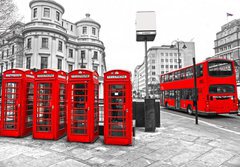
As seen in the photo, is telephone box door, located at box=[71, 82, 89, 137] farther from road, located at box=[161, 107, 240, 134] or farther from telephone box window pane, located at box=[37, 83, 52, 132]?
road, located at box=[161, 107, 240, 134]

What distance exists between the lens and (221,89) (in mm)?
Result: 12211

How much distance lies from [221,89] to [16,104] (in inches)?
520

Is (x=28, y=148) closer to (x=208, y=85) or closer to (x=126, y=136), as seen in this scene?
(x=126, y=136)

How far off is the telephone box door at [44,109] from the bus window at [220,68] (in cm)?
1119

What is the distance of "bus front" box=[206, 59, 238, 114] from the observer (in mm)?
12062

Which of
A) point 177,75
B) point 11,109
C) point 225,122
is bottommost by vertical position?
point 225,122

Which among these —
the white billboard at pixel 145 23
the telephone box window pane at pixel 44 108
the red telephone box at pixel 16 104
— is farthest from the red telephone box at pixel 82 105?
the white billboard at pixel 145 23

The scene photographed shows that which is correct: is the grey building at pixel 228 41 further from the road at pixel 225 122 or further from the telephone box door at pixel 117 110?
the telephone box door at pixel 117 110

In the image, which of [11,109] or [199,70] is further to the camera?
[199,70]

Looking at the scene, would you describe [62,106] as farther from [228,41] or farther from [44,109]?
[228,41]

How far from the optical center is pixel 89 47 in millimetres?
36188

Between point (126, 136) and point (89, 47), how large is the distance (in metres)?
32.8

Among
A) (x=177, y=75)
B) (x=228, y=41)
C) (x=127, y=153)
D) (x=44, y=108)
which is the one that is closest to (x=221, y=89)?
(x=177, y=75)

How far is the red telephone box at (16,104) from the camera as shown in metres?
6.55
